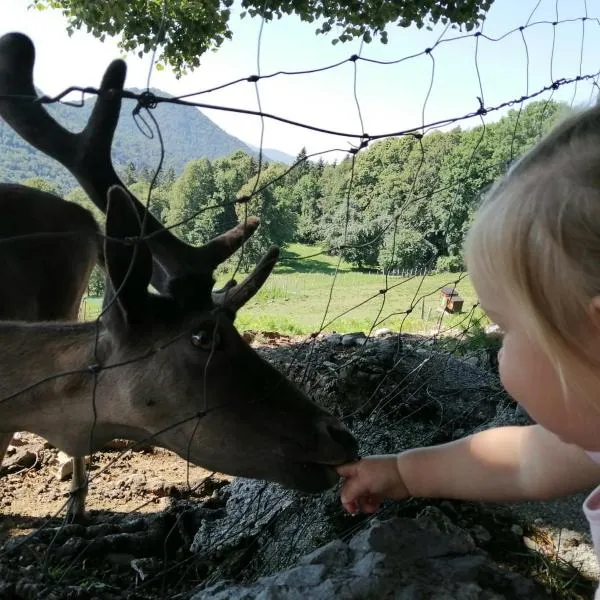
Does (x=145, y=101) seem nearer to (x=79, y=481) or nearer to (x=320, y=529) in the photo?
(x=320, y=529)

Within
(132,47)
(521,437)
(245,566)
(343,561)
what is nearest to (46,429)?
(245,566)

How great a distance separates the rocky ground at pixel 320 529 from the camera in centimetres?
166

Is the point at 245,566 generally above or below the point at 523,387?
below

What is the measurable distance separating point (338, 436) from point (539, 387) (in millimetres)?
1061

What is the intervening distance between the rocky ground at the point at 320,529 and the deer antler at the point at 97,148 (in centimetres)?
76

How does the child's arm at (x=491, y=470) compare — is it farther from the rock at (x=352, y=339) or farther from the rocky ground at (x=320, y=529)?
the rock at (x=352, y=339)

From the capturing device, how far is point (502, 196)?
1075mm

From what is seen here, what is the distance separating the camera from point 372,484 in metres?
1.72

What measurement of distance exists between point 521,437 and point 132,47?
6648 mm

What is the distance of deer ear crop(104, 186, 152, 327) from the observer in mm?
1924

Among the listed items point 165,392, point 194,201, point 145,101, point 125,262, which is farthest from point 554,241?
point 194,201

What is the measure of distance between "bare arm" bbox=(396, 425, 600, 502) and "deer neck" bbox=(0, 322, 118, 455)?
120 centimetres

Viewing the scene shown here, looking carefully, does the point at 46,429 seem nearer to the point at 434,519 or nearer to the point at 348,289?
the point at 434,519

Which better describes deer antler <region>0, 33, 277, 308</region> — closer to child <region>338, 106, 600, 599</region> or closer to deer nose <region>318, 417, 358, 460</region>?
deer nose <region>318, 417, 358, 460</region>
